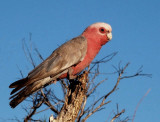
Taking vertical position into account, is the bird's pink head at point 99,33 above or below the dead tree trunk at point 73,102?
above

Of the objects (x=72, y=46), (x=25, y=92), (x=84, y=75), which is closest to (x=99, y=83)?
(x=84, y=75)

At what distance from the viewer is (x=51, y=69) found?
5.72m

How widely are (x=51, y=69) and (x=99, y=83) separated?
1.17 meters

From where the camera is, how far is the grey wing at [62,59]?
5.64m

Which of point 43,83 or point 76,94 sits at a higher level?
point 43,83

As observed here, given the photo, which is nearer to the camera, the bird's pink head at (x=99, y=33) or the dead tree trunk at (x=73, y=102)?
the dead tree trunk at (x=73, y=102)

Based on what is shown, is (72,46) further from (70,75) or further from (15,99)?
(15,99)

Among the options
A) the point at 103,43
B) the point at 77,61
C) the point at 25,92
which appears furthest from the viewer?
the point at 103,43

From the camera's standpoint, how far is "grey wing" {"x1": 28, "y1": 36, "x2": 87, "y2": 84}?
18.5 feet

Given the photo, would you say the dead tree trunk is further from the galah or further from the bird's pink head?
the bird's pink head

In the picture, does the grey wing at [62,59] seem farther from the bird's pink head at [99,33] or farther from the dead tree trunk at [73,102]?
the dead tree trunk at [73,102]

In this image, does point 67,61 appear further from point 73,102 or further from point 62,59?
point 73,102

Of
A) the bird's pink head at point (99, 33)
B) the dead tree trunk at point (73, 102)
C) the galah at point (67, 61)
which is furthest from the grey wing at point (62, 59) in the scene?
the dead tree trunk at point (73, 102)

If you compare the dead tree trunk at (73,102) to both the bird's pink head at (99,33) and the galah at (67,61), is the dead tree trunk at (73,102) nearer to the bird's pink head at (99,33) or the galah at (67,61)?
the galah at (67,61)
